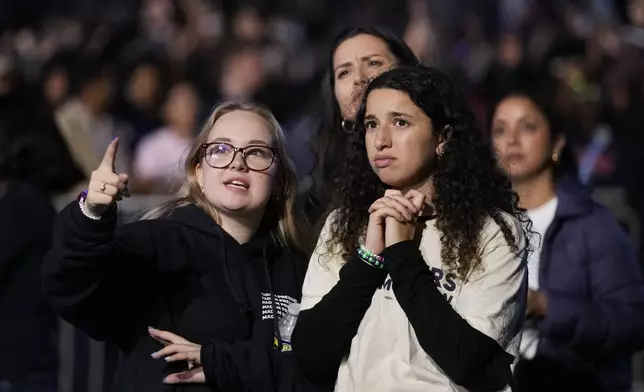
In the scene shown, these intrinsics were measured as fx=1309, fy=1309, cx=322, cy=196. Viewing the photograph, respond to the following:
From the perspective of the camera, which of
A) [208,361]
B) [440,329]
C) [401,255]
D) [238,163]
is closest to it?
[440,329]

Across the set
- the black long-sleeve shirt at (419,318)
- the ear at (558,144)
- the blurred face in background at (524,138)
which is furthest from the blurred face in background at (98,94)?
the black long-sleeve shirt at (419,318)

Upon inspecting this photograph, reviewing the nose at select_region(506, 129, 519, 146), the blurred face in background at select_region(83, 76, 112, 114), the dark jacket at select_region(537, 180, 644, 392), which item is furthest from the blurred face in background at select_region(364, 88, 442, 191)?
the blurred face in background at select_region(83, 76, 112, 114)

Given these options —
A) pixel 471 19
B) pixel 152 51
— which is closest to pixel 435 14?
pixel 471 19

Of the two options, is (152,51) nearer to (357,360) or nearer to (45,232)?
(45,232)

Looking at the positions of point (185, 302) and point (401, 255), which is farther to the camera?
point (185, 302)

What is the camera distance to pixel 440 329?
3.66m

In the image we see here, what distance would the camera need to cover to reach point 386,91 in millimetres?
4055

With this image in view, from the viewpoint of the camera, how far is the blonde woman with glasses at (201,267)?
3.99 m

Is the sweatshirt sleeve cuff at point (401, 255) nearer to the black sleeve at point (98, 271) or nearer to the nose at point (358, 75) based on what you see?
the black sleeve at point (98, 271)

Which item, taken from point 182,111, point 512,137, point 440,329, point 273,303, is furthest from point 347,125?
point 182,111

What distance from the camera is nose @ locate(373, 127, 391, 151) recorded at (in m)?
3.95

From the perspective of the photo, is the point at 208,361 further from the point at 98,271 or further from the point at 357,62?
Answer: the point at 357,62

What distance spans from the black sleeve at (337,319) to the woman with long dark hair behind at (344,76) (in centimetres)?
121

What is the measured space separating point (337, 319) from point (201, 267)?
75 centimetres
